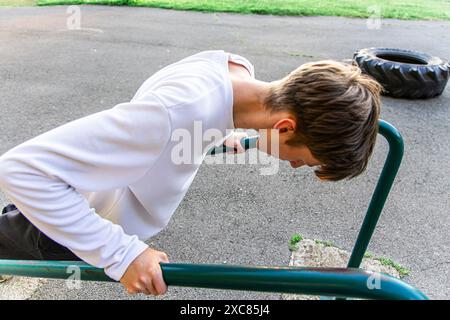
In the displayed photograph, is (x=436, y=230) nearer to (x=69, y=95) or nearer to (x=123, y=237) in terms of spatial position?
(x=123, y=237)

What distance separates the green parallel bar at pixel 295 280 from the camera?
93 cm

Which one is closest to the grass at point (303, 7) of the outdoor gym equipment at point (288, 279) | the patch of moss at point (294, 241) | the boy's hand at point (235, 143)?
the patch of moss at point (294, 241)

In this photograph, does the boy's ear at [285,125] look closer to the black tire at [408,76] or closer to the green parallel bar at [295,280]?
the green parallel bar at [295,280]

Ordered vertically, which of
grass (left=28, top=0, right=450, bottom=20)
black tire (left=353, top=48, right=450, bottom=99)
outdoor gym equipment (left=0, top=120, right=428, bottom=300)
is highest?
outdoor gym equipment (left=0, top=120, right=428, bottom=300)

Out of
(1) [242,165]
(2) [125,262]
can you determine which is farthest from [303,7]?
(2) [125,262]

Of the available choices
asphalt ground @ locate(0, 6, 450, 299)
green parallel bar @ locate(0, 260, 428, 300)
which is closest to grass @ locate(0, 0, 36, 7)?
asphalt ground @ locate(0, 6, 450, 299)

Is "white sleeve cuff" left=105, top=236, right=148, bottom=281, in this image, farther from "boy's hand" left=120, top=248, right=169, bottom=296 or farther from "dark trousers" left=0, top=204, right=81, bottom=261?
"dark trousers" left=0, top=204, right=81, bottom=261

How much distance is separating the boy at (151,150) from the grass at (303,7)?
8412mm

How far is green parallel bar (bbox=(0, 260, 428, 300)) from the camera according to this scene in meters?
0.93

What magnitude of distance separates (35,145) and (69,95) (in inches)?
152

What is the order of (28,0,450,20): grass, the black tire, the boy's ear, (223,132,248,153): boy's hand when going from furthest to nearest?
(28,0,450,20): grass < the black tire < (223,132,248,153): boy's hand < the boy's ear

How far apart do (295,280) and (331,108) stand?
0.49m

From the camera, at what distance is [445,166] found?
3.69 meters
